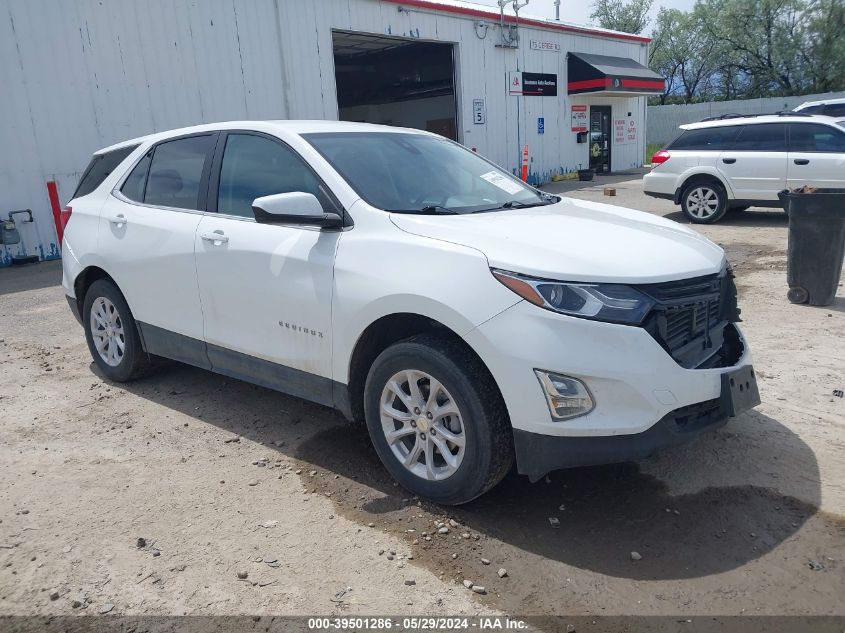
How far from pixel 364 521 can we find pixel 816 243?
17.6ft

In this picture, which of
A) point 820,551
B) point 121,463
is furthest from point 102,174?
point 820,551

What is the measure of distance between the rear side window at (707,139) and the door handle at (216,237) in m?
9.70

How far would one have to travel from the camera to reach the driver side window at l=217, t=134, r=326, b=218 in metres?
3.75

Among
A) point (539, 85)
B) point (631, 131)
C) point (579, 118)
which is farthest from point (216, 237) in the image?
point (631, 131)

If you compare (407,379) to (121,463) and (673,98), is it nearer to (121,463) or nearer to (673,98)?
(121,463)

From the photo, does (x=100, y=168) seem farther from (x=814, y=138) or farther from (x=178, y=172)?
(x=814, y=138)

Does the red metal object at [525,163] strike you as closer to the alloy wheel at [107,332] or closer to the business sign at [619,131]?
the business sign at [619,131]

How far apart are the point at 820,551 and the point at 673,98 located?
5200cm

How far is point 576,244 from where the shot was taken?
3.08 metres

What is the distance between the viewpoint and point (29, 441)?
13.9ft

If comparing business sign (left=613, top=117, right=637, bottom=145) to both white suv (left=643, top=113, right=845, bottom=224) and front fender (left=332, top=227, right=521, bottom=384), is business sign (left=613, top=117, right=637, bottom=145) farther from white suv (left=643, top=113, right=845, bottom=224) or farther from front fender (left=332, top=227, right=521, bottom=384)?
front fender (left=332, top=227, right=521, bottom=384)

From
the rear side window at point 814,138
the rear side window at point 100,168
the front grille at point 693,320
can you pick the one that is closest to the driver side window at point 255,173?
the rear side window at point 100,168

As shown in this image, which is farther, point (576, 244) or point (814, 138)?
point (814, 138)

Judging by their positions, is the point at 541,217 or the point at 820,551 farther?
the point at 541,217
